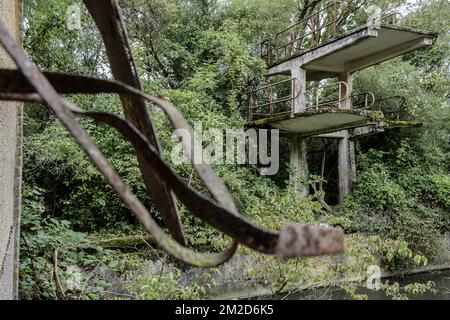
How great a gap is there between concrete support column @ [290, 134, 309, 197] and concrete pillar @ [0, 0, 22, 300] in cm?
938

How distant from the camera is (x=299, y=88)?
11109 millimetres

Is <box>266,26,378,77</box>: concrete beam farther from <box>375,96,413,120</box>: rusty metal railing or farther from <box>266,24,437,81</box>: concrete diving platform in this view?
<box>375,96,413,120</box>: rusty metal railing

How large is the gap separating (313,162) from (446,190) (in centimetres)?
444

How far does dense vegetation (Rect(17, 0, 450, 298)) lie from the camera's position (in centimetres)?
722

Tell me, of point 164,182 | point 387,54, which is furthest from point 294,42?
point 164,182

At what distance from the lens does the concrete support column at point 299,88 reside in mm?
10883

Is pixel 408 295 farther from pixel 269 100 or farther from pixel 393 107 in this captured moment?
pixel 393 107

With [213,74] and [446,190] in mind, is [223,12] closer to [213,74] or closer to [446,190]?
[213,74]

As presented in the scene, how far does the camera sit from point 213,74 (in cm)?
997

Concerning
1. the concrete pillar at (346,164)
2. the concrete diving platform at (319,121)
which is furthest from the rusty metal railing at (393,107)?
the concrete diving platform at (319,121)

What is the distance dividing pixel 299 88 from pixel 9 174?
9.88 meters

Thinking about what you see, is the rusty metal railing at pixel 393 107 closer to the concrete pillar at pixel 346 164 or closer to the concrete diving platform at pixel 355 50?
the concrete pillar at pixel 346 164

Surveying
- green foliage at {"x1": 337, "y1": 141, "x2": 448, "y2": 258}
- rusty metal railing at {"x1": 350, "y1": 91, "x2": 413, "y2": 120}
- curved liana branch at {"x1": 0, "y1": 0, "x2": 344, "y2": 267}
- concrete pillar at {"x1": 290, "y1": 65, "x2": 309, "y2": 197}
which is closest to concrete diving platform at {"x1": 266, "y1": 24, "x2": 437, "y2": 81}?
concrete pillar at {"x1": 290, "y1": 65, "x2": 309, "y2": 197}
